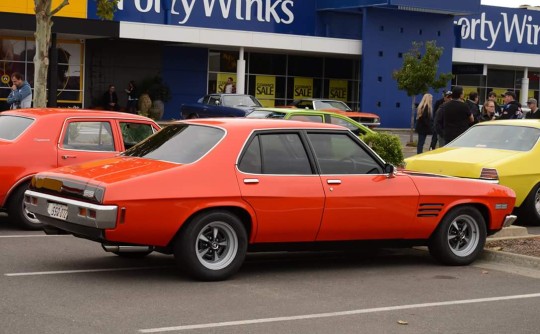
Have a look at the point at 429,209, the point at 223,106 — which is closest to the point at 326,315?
the point at 429,209

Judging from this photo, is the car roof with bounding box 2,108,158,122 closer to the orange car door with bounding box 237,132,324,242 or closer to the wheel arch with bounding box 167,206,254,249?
the orange car door with bounding box 237,132,324,242

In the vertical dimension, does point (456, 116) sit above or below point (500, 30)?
below

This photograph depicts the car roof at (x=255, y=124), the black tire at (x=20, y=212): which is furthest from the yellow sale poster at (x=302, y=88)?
the car roof at (x=255, y=124)

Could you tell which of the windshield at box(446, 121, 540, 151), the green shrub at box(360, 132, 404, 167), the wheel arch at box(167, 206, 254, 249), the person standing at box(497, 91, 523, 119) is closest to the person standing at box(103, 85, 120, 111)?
the green shrub at box(360, 132, 404, 167)

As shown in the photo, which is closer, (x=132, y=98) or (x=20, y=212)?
(x=20, y=212)

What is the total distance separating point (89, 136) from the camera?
1277 centimetres

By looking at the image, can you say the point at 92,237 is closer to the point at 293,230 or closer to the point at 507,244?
the point at 293,230

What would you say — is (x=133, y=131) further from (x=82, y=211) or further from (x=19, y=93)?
(x=19, y=93)

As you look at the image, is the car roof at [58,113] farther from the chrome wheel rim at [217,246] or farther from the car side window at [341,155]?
the chrome wheel rim at [217,246]

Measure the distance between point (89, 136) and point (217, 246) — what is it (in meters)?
4.25

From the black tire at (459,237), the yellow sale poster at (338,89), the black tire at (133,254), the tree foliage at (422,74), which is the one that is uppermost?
the tree foliage at (422,74)

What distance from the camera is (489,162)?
537 inches

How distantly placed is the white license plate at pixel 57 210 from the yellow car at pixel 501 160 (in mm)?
6241

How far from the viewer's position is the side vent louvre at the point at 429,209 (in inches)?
402
